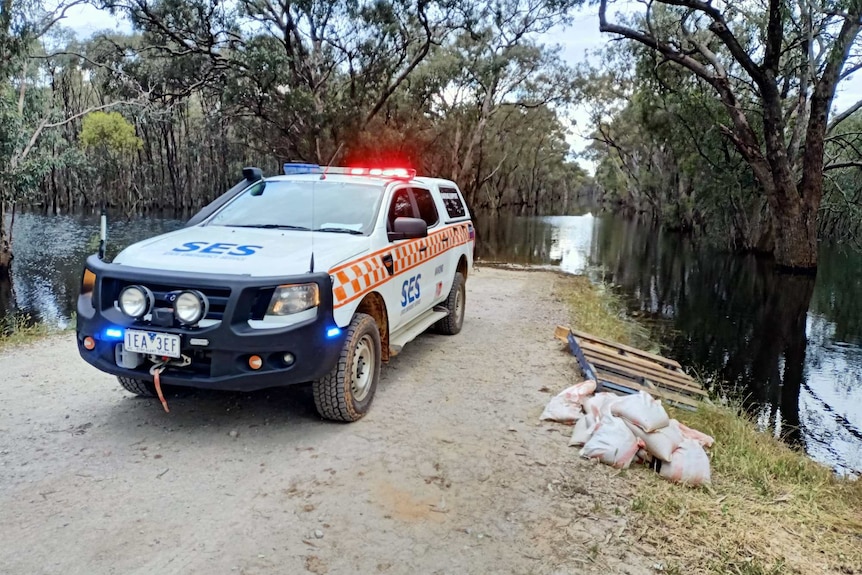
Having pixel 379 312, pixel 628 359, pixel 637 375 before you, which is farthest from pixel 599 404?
pixel 628 359

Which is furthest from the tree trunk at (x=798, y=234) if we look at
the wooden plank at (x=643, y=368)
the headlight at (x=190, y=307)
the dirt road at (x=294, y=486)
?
the headlight at (x=190, y=307)

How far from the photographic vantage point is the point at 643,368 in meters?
7.57

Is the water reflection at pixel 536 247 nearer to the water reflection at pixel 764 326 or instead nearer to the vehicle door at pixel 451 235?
the water reflection at pixel 764 326

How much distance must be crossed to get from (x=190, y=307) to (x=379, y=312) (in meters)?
1.76

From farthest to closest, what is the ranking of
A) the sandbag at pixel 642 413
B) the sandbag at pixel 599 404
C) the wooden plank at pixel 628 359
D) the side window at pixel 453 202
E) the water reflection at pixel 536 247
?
the water reflection at pixel 536 247
the side window at pixel 453 202
the wooden plank at pixel 628 359
the sandbag at pixel 599 404
the sandbag at pixel 642 413

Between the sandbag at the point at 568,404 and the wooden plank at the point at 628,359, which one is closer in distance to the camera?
the sandbag at the point at 568,404

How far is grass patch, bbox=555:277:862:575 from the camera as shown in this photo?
141 inches

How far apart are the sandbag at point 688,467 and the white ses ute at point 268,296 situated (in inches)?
94.1

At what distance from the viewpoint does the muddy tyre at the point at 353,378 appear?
4.86m

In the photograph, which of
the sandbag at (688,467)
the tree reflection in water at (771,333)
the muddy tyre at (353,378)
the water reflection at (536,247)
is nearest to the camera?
the sandbag at (688,467)

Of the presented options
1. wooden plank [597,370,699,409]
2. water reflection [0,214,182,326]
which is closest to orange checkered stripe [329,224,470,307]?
wooden plank [597,370,699,409]

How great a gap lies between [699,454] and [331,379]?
276cm

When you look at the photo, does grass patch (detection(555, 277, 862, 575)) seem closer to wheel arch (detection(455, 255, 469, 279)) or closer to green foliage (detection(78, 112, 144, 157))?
wheel arch (detection(455, 255, 469, 279))

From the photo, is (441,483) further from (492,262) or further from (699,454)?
(492,262)
